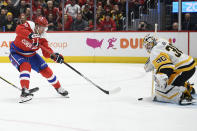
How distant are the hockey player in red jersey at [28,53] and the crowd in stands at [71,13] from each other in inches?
204

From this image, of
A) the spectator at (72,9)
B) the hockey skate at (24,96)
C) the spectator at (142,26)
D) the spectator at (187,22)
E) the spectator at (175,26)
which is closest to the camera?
the hockey skate at (24,96)

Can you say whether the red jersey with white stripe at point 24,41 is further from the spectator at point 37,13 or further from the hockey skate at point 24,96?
the spectator at point 37,13

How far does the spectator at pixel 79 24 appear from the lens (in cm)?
963

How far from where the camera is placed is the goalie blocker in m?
3.73

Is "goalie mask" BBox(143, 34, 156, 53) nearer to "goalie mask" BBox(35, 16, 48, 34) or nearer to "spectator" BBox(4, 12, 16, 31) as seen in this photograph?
"goalie mask" BBox(35, 16, 48, 34)

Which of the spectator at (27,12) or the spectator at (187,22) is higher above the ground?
the spectator at (27,12)

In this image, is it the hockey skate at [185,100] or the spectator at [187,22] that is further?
the spectator at [187,22]

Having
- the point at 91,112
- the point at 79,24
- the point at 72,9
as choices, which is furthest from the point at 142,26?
the point at 91,112

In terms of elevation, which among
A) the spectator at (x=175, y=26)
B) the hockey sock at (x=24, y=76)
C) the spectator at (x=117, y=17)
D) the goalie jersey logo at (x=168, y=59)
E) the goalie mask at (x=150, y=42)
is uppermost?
the spectator at (x=117, y=17)

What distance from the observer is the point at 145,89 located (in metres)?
5.16

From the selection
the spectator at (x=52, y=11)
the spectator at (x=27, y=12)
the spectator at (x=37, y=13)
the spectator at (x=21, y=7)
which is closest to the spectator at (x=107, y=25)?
the spectator at (x=52, y=11)

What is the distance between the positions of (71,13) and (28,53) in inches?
220

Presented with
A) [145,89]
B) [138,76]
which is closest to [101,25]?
[138,76]

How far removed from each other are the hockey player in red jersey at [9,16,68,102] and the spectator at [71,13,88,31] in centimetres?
516
